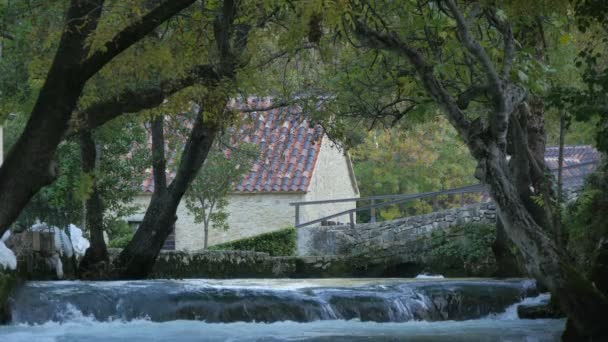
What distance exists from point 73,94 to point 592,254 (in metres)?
7.42

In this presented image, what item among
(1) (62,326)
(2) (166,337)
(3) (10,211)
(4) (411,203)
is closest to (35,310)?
(1) (62,326)

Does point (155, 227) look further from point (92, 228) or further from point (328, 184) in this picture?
point (328, 184)

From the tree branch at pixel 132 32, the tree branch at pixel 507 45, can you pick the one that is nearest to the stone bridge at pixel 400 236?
the tree branch at pixel 507 45

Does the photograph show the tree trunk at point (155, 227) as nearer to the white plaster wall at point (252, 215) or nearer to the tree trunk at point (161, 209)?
the tree trunk at point (161, 209)

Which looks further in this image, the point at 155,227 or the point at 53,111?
the point at 155,227

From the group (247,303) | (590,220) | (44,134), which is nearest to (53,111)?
(44,134)

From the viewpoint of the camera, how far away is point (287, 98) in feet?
56.9

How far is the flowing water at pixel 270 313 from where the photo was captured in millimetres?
13352

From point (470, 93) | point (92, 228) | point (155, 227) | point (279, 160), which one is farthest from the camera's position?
point (279, 160)

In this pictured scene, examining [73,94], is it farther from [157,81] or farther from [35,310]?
[35,310]

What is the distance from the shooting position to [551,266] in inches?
440

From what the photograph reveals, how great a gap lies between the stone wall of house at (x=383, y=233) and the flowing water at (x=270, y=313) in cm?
705

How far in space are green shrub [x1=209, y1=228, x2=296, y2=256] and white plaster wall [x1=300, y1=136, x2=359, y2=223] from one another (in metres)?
1.97

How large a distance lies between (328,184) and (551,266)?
22.4m
